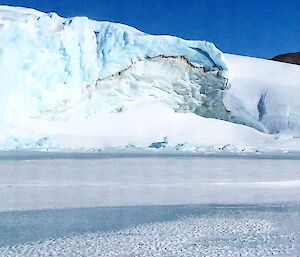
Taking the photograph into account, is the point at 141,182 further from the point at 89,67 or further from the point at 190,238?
the point at 89,67

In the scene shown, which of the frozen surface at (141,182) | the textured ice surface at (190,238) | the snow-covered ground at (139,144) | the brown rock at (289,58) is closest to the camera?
the textured ice surface at (190,238)

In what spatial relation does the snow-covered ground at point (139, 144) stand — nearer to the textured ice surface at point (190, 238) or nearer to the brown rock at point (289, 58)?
the textured ice surface at point (190, 238)

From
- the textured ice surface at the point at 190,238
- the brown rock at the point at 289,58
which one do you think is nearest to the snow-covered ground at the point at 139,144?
the textured ice surface at the point at 190,238

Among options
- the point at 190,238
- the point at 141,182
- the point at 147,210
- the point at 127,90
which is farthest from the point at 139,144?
the point at 190,238

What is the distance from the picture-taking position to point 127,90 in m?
16.5

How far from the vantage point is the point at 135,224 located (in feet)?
15.4

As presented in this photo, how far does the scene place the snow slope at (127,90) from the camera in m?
14.4

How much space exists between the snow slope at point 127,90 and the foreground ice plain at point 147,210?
4978mm

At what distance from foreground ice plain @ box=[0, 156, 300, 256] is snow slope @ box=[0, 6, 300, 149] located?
4.98 meters

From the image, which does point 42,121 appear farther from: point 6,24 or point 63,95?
point 6,24

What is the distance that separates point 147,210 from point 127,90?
11231 mm

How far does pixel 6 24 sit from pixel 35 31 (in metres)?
0.74

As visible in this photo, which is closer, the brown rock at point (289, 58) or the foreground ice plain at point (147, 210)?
the foreground ice plain at point (147, 210)

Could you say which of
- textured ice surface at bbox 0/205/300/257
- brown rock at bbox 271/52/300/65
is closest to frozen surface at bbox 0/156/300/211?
textured ice surface at bbox 0/205/300/257
